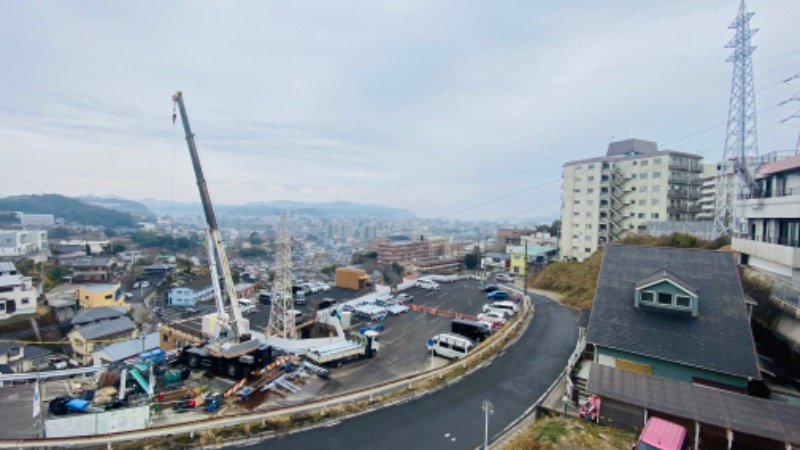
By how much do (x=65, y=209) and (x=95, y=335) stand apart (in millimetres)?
164855

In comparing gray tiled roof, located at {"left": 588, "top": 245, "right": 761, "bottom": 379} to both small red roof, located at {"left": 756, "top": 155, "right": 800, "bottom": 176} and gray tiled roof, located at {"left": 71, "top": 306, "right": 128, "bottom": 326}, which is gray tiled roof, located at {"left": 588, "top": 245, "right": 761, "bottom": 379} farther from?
gray tiled roof, located at {"left": 71, "top": 306, "right": 128, "bottom": 326}

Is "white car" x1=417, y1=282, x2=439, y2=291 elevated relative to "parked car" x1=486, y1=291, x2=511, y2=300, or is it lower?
lower

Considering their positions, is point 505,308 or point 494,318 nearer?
point 494,318

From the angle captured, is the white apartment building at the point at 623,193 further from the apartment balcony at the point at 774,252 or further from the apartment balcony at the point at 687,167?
the apartment balcony at the point at 774,252

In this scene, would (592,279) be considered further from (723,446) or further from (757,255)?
(723,446)

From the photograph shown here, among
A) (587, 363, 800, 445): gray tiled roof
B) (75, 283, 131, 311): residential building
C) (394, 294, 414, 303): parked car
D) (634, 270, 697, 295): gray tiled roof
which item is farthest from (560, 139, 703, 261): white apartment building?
(75, 283, 131, 311): residential building

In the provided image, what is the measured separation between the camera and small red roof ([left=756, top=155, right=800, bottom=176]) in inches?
537

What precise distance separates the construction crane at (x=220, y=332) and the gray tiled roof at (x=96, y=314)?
64.3 feet

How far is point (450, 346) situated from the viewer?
15297 mm

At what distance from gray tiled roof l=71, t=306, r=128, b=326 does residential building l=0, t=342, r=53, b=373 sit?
4.50m

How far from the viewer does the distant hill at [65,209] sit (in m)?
141

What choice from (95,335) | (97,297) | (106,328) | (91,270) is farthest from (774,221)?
(91,270)

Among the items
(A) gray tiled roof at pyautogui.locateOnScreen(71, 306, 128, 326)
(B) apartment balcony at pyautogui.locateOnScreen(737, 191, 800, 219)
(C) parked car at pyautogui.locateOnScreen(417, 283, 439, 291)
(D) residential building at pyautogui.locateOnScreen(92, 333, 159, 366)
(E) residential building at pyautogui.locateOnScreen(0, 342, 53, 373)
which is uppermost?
(B) apartment balcony at pyautogui.locateOnScreen(737, 191, 800, 219)

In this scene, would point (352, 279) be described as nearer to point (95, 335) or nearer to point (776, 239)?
point (95, 335)
